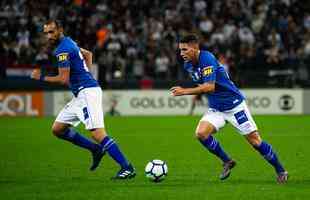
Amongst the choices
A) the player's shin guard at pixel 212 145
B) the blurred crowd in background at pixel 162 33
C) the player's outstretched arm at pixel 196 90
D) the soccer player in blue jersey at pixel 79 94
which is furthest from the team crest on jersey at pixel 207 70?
the blurred crowd in background at pixel 162 33

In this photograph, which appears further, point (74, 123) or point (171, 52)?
point (171, 52)

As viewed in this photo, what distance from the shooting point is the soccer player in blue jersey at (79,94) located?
10.8 m

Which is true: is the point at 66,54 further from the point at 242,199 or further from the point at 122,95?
the point at 122,95

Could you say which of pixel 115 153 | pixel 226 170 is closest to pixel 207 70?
pixel 226 170

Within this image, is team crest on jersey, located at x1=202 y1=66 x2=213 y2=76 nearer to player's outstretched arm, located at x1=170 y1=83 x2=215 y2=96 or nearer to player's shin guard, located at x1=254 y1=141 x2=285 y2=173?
player's outstretched arm, located at x1=170 y1=83 x2=215 y2=96

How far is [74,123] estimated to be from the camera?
11.3 metres

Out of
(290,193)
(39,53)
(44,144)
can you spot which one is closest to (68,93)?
(39,53)

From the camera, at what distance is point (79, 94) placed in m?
11.0

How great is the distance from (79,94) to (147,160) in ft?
10.1

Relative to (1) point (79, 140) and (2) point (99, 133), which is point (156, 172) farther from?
(1) point (79, 140)

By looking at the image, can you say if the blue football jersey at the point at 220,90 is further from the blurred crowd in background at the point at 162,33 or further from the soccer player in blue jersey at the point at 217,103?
the blurred crowd in background at the point at 162,33

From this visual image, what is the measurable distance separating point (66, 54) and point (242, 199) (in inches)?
131

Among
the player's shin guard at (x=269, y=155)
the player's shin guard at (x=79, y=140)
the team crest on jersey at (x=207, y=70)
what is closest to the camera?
the team crest on jersey at (x=207, y=70)

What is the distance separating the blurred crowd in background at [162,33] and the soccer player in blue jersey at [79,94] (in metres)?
15.6
